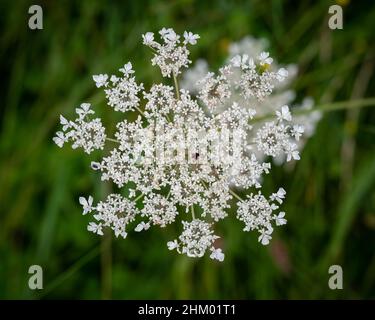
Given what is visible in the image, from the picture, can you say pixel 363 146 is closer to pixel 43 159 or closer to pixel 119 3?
pixel 119 3

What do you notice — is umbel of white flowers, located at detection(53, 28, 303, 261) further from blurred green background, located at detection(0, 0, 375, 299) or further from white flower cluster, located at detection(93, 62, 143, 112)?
blurred green background, located at detection(0, 0, 375, 299)

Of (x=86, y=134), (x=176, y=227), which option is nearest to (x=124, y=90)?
(x=86, y=134)

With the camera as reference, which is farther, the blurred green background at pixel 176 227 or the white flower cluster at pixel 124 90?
the blurred green background at pixel 176 227

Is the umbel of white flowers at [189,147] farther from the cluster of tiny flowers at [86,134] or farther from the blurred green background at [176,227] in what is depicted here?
the blurred green background at [176,227]

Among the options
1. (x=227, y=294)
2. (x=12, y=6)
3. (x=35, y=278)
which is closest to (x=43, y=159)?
(x=35, y=278)

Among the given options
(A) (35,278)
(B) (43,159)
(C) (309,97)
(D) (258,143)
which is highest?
(C) (309,97)

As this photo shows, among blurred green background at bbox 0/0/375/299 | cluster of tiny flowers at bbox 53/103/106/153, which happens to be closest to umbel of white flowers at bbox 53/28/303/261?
cluster of tiny flowers at bbox 53/103/106/153

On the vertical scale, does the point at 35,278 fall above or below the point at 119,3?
below

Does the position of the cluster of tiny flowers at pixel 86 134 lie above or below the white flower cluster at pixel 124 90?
below

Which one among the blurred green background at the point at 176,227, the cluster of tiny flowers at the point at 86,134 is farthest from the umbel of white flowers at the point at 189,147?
the blurred green background at the point at 176,227
